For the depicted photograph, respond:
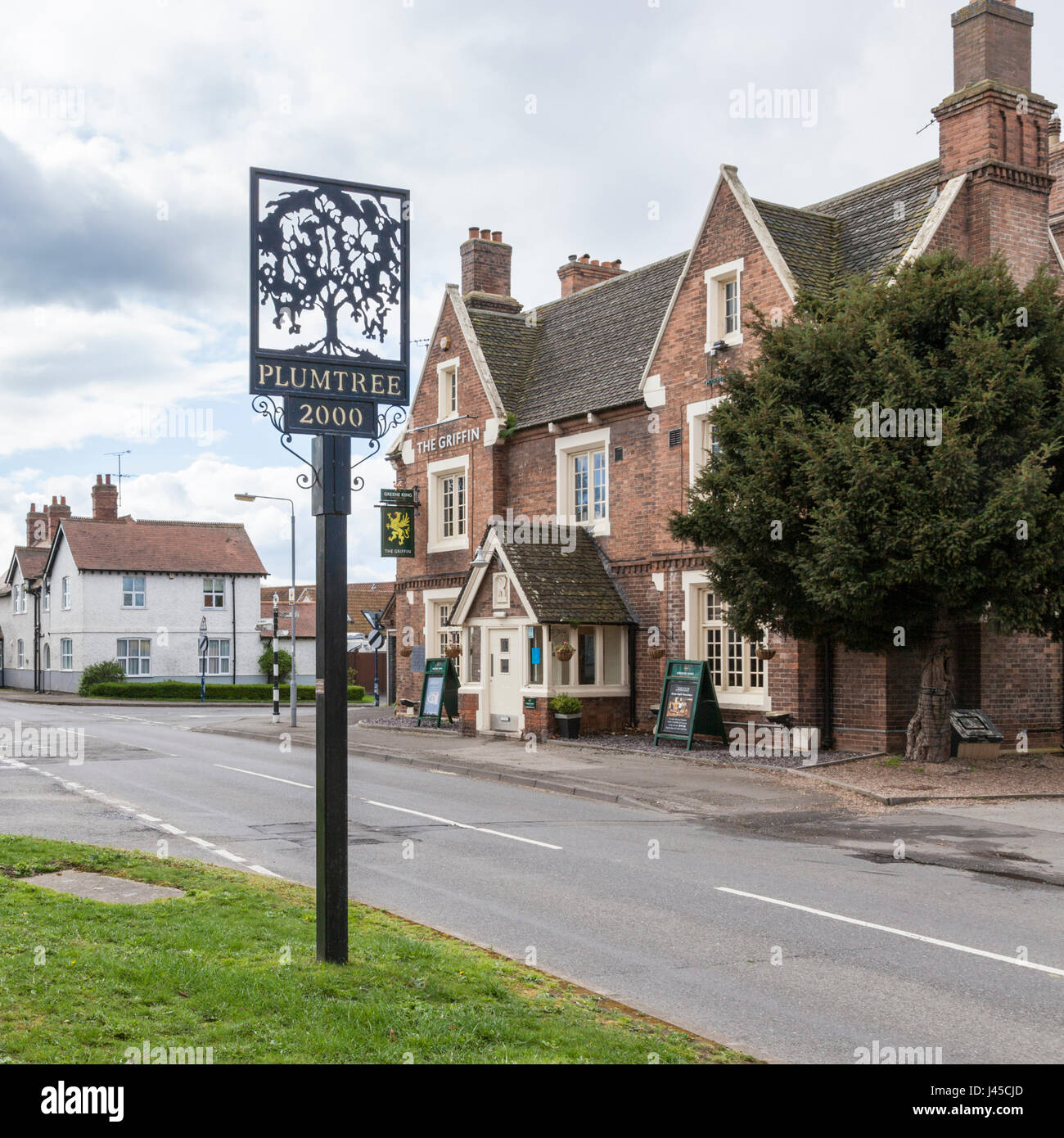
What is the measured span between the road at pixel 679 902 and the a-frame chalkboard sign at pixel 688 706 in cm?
560

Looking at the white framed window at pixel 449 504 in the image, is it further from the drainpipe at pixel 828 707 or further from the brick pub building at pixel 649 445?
the drainpipe at pixel 828 707

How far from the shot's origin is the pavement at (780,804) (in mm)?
12656

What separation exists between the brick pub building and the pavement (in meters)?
2.63

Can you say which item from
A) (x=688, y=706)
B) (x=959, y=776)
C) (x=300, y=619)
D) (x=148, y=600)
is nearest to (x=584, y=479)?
(x=688, y=706)

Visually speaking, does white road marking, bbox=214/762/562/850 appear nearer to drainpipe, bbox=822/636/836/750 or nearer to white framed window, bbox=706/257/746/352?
drainpipe, bbox=822/636/836/750

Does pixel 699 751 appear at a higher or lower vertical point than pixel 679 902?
lower

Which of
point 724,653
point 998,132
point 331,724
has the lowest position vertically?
point 724,653

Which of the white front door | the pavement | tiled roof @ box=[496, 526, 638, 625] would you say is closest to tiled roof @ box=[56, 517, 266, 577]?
the white front door

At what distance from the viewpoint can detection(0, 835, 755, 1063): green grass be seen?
5.21m

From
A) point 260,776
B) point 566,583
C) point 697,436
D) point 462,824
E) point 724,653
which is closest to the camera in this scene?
point 462,824

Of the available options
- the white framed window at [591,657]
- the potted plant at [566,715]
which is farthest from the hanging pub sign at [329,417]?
the white framed window at [591,657]

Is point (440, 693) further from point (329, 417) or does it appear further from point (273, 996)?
point (273, 996)

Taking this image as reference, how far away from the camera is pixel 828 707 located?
2156 cm

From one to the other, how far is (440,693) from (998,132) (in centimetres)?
1751
